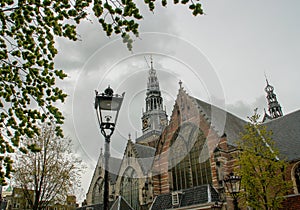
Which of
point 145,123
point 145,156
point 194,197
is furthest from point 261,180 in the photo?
point 145,123

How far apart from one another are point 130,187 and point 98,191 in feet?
30.6

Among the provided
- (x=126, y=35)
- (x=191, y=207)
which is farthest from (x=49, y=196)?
(x=126, y=35)

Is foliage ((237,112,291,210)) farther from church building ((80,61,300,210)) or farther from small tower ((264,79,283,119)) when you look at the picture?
small tower ((264,79,283,119))

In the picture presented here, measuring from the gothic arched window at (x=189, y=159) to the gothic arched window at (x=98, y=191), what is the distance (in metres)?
16.4

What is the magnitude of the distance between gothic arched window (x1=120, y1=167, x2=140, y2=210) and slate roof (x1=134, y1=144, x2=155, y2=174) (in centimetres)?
170

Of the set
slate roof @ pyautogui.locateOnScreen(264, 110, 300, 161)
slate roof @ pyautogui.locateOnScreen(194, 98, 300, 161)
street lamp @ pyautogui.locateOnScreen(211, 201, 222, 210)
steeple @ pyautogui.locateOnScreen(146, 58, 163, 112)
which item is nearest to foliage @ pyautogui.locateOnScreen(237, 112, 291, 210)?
street lamp @ pyautogui.locateOnScreen(211, 201, 222, 210)

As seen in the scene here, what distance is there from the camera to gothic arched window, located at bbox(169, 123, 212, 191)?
83.7 ft

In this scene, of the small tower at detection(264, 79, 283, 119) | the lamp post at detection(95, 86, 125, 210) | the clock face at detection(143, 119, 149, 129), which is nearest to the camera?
the lamp post at detection(95, 86, 125, 210)

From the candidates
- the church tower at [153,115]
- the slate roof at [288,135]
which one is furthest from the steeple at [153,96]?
the slate roof at [288,135]

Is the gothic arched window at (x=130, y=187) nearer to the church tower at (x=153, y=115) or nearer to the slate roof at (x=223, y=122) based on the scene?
the slate roof at (x=223, y=122)

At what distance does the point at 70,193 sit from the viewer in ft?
73.3

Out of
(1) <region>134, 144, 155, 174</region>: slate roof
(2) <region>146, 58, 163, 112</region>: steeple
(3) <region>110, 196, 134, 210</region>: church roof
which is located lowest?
(3) <region>110, 196, 134, 210</region>: church roof

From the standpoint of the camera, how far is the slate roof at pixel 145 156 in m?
33.8

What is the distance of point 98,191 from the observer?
137 feet
